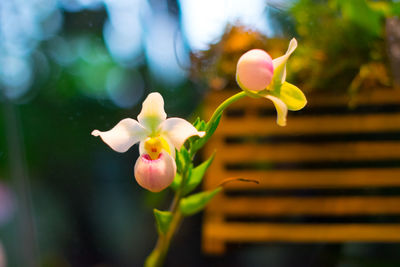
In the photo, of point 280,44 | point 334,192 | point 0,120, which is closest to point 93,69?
point 0,120

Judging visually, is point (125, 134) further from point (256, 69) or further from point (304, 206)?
point (304, 206)

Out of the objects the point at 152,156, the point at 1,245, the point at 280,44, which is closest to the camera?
the point at 152,156

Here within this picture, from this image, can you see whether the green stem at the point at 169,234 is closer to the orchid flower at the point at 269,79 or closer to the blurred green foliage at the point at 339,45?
the orchid flower at the point at 269,79

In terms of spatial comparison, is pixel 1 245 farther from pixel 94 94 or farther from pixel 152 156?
pixel 152 156

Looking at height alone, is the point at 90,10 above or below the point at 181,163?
above

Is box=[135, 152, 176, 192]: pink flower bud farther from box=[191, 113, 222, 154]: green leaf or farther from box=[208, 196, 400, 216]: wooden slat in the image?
box=[208, 196, 400, 216]: wooden slat

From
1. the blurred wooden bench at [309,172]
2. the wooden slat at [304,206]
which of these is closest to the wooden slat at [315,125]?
the blurred wooden bench at [309,172]

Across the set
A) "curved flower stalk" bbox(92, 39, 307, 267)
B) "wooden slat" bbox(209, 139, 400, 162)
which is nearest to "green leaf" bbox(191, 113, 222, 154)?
"curved flower stalk" bbox(92, 39, 307, 267)
